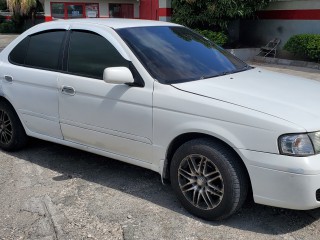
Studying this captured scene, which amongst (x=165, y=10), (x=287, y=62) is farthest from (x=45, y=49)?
(x=165, y=10)

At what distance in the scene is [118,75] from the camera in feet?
12.5

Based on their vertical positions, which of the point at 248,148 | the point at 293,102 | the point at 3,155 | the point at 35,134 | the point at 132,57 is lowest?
the point at 3,155

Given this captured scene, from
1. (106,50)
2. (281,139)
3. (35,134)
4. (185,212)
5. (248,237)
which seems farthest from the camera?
(35,134)

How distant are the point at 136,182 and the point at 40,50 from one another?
186cm

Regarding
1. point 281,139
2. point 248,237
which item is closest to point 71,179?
point 248,237

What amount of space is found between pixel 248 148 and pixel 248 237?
71 cm

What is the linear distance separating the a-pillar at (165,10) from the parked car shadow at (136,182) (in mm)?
12512

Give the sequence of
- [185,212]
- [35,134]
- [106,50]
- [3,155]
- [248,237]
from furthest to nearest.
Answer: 1. [3,155]
2. [35,134]
3. [106,50]
4. [185,212]
5. [248,237]

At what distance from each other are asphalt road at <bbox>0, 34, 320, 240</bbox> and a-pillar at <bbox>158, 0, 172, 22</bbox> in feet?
43.2

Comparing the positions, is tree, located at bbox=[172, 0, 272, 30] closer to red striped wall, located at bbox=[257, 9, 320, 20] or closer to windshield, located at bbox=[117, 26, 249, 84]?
red striped wall, located at bbox=[257, 9, 320, 20]

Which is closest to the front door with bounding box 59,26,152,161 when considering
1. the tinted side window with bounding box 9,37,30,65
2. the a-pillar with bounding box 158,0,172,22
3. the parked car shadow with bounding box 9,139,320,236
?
the parked car shadow with bounding box 9,139,320,236

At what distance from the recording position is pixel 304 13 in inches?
553

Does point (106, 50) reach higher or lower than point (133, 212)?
higher

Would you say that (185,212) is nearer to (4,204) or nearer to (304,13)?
(4,204)
